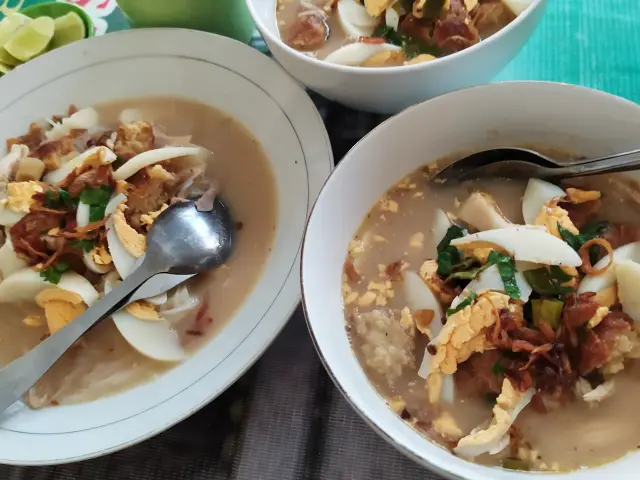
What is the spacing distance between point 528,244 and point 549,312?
10 cm

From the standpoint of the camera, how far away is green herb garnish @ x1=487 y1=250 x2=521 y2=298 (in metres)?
0.84

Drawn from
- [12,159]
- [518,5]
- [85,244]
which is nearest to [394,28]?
[518,5]

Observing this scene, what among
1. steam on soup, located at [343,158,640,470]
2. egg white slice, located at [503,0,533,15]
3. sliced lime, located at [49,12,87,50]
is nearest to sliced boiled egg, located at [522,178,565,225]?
steam on soup, located at [343,158,640,470]

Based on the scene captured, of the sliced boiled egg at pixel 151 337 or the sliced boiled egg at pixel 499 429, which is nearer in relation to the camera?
the sliced boiled egg at pixel 499 429

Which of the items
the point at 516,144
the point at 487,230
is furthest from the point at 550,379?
the point at 516,144

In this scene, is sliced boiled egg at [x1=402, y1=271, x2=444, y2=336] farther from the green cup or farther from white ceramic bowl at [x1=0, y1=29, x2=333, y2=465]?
the green cup

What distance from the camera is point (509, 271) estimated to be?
846mm

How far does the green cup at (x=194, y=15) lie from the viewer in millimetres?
1312

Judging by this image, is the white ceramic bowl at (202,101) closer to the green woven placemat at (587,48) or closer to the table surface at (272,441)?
the table surface at (272,441)

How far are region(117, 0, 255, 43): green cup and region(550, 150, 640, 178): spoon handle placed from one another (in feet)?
2.54

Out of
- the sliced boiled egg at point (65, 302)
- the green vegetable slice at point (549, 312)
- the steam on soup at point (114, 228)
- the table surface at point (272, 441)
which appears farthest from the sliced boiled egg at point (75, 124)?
the green vegetable slice at point (549, 312)

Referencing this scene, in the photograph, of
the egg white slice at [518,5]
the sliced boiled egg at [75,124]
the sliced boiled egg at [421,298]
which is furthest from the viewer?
the sliced boiled egg at [75,124]

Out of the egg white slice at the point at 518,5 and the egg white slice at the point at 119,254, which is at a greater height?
the egg white slice at the point at 518,5

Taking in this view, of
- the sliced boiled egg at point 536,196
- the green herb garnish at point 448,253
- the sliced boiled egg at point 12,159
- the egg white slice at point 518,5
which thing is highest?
the egg white slice at point 518,5
